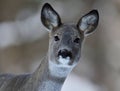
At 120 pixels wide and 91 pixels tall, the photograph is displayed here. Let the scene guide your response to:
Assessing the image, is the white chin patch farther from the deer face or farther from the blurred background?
the blurred background

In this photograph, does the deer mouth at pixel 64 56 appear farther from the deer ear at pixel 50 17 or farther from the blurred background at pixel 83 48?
the blurred background at pixel 83 48

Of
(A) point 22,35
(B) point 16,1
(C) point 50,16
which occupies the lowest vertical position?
(A) point 22,35

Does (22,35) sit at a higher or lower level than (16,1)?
lower

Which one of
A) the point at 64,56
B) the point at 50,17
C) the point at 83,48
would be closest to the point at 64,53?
the point at 64,56

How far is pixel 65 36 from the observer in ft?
9.69

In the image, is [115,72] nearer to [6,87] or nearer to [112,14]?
[112,14]

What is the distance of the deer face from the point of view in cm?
288

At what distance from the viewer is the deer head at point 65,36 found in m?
2.88

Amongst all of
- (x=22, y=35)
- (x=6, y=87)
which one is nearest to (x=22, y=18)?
(x=22, y=35)

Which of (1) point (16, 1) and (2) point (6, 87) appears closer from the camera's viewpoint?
(2) point (6, 87)

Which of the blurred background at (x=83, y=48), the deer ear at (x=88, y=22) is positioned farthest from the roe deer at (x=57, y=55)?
the blurred background at (x=83, y=48)

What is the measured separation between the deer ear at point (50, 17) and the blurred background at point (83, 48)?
Answer: 2.66m

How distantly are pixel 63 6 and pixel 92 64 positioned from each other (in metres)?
0.79

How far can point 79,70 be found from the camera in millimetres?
6035
